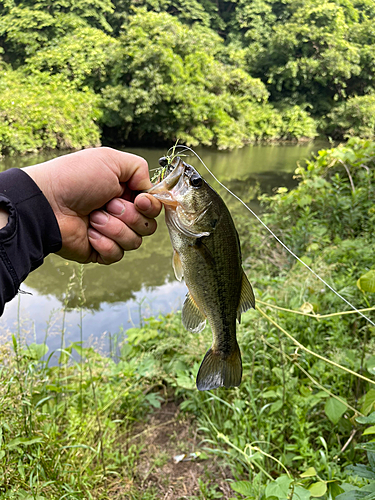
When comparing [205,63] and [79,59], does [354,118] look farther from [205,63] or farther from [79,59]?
[79,59]

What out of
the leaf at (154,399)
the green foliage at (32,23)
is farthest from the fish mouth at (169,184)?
the green foliage at (32,23)

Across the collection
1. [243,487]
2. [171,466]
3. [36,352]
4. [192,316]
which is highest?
[192,316]

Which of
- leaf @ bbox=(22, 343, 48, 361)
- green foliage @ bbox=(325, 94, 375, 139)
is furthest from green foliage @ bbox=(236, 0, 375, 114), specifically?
leaf @ bbox=(22, 343, 48, 361)

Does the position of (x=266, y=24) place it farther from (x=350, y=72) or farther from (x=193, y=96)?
(x=193, y=96)

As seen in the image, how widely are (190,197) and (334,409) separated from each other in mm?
1423

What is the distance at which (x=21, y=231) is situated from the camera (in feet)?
4.24

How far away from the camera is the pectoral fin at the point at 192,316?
1.31 meters

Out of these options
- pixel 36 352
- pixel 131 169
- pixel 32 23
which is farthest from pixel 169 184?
pixel 32 23

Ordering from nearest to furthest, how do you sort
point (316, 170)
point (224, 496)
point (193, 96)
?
point (224, 496) → point (316, 170) → point (193, 96)

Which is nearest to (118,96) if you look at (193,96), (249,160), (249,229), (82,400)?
(193,96)

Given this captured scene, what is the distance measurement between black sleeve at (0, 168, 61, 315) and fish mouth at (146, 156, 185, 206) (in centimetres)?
44

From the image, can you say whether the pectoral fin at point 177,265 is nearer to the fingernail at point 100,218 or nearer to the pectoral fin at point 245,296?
the pectoral fin at point 245,296

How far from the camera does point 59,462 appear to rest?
2043mm

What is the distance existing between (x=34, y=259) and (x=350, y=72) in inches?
1439
